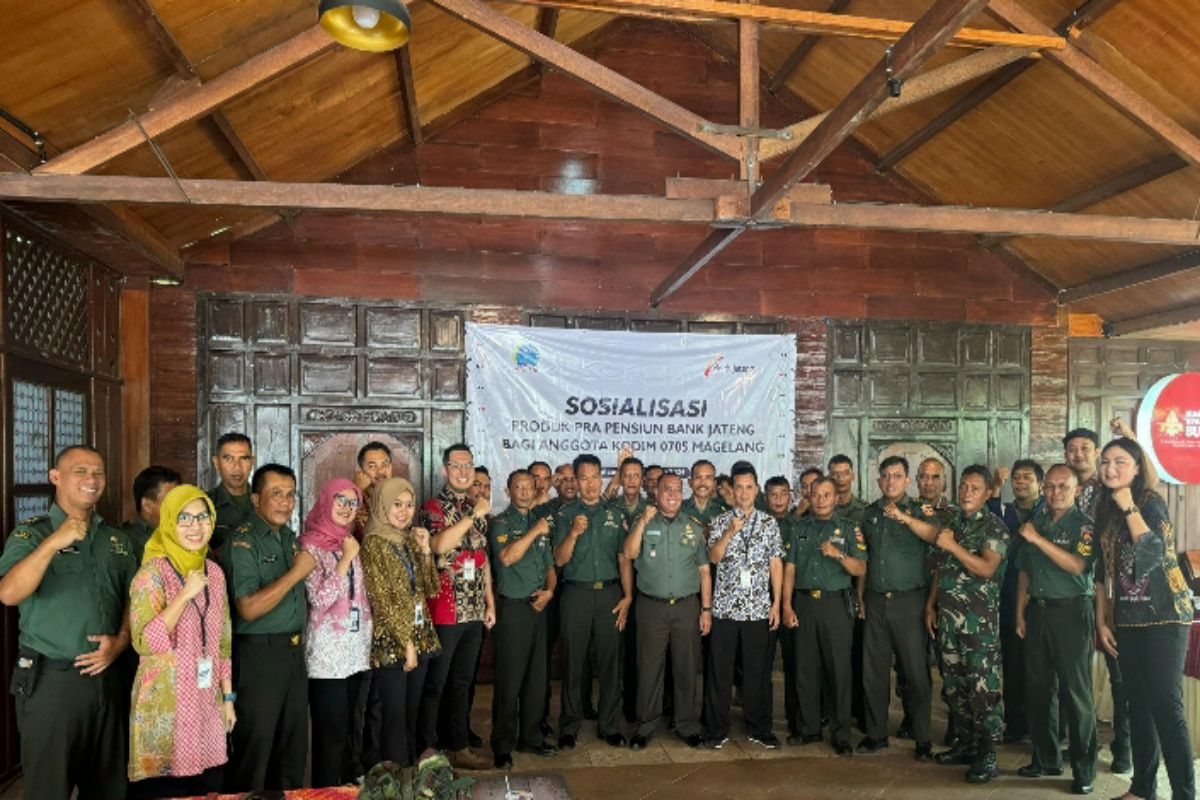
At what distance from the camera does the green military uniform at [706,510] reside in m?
5.20

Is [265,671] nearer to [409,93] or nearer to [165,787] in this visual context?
[165,787]

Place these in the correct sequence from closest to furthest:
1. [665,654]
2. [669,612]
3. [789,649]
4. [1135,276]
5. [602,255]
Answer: [669,612]
[665,654]
[789,649]
[1135,276]
[602,255]

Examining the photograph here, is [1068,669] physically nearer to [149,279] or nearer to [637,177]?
[637,177]

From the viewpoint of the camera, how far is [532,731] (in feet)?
15.2

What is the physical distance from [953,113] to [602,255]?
271cm

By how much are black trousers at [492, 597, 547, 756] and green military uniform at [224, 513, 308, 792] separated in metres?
1.33

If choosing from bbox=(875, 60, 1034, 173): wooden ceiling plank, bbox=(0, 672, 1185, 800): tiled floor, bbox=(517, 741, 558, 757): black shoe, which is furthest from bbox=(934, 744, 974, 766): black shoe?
bbox=(875, 60, 1034, 173): wooden ceiling plank

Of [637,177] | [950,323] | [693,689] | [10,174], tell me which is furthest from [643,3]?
[950,323]

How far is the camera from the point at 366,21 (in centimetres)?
267

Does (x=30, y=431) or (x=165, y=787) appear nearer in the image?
(x=165, y=787)

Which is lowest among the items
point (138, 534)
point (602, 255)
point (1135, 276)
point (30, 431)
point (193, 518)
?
point (138, 534)

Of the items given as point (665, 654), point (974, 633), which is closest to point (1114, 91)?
point (974, 633)

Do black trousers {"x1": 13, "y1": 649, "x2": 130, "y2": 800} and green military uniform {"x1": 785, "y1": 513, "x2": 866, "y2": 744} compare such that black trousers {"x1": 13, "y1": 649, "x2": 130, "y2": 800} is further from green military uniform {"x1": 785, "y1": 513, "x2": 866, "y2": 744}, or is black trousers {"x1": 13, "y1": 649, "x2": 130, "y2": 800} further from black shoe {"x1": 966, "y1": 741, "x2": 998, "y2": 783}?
black shoe {"x1": 966, "y1": 741, "x2": 998, "y2": 783}

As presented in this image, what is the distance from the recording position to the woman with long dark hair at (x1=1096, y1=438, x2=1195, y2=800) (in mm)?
3758
